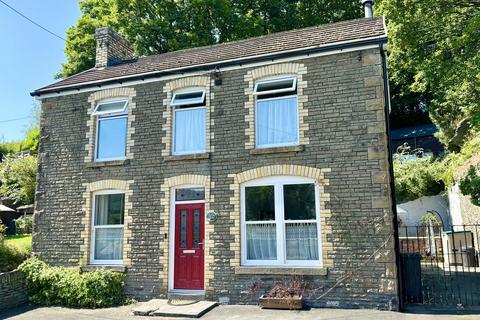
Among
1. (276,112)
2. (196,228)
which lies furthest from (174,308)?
(276,112)

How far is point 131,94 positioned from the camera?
11.6 metres

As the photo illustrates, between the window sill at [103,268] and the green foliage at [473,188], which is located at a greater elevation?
the green foliage at [473,188]

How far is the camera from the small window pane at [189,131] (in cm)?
1091

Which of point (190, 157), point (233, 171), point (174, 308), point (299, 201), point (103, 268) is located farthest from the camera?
point (103, 268)

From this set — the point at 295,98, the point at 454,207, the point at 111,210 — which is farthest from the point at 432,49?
the point at 111,210

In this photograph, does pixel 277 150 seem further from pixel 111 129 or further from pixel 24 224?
pixel 24 224

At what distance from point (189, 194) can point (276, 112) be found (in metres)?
3.11

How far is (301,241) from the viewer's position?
952 cm

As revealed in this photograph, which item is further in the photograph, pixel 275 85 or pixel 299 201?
pixel 275 85

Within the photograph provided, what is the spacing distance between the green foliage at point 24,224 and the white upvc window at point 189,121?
1413 centimetres

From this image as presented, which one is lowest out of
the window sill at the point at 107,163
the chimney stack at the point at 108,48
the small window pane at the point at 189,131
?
the window sill at the point at 107,163

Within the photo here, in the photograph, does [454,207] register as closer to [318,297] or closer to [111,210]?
[318,297]

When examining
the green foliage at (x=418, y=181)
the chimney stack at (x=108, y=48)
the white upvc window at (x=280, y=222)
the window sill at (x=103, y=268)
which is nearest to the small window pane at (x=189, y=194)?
the white upvc window at (x=280, y=222)

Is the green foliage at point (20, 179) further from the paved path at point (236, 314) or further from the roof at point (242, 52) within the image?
the paved path at point (236, 314)
